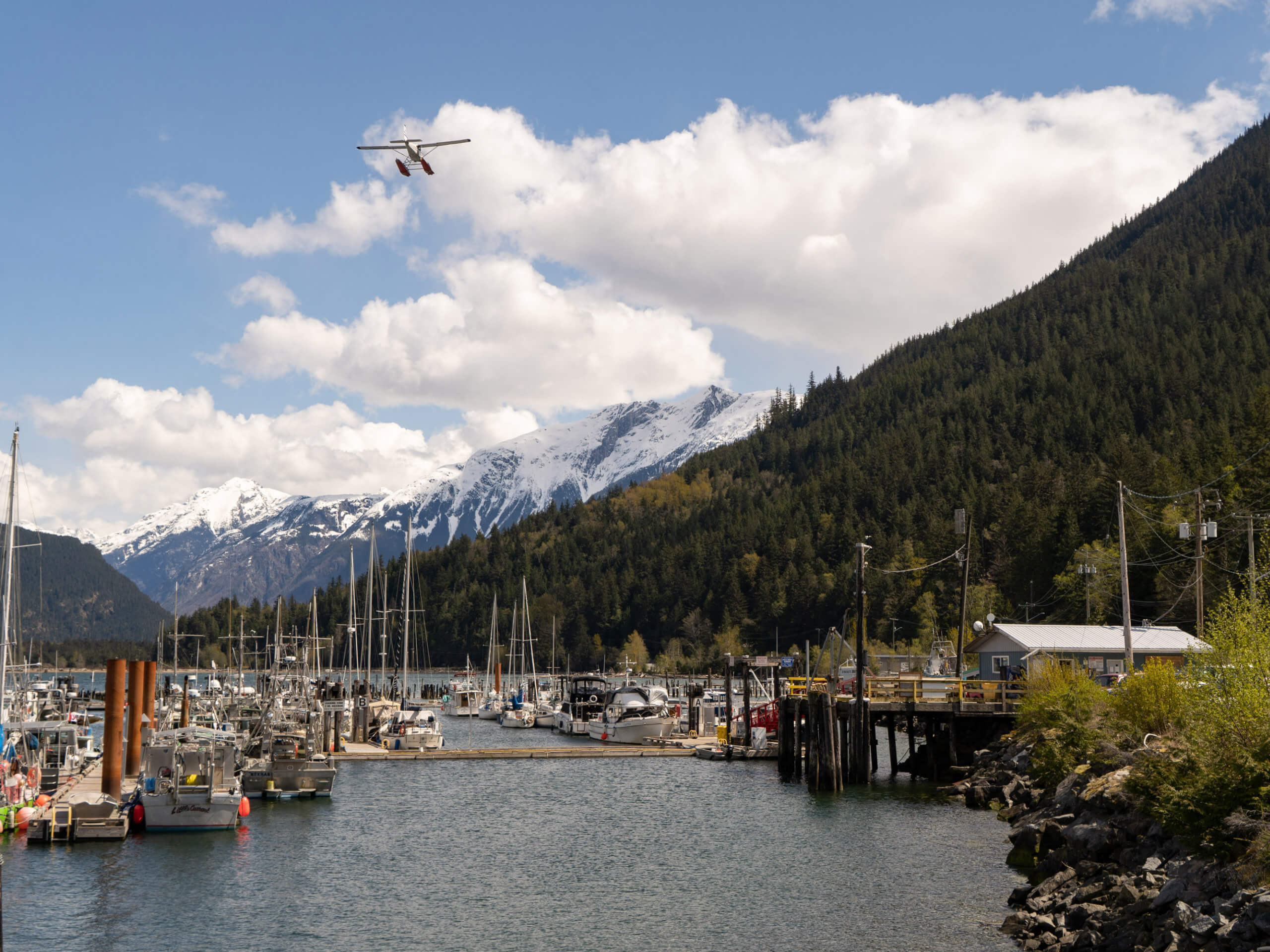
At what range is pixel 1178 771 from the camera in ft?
96.7

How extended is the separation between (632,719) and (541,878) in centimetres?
4955

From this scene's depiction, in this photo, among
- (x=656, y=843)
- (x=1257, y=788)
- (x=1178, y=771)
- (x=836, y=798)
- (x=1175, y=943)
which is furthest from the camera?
(x=836, y=798)

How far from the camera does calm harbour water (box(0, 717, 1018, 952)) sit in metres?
31.1

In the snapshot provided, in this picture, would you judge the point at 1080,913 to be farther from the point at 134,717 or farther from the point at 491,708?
the point at 491,708

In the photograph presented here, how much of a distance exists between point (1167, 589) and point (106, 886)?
287ft

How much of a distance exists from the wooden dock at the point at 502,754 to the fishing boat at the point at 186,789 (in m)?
24.0

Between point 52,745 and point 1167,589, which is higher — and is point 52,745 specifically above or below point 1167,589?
below

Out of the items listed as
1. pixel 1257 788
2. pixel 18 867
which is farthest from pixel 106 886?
pixel 1257 788

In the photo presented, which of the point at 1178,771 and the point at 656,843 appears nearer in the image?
the point at 1178,771

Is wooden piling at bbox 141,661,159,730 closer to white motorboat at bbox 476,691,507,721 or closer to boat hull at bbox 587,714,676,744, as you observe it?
boat hull at bbox 587,714,676,744

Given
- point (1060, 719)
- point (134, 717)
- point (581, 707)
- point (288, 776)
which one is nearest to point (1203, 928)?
point (1060, 719)

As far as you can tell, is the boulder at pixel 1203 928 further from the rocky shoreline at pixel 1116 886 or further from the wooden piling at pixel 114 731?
the wooden piling at pixel 114 731

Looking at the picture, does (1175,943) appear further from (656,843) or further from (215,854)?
(215,854)

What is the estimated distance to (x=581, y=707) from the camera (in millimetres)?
101562
